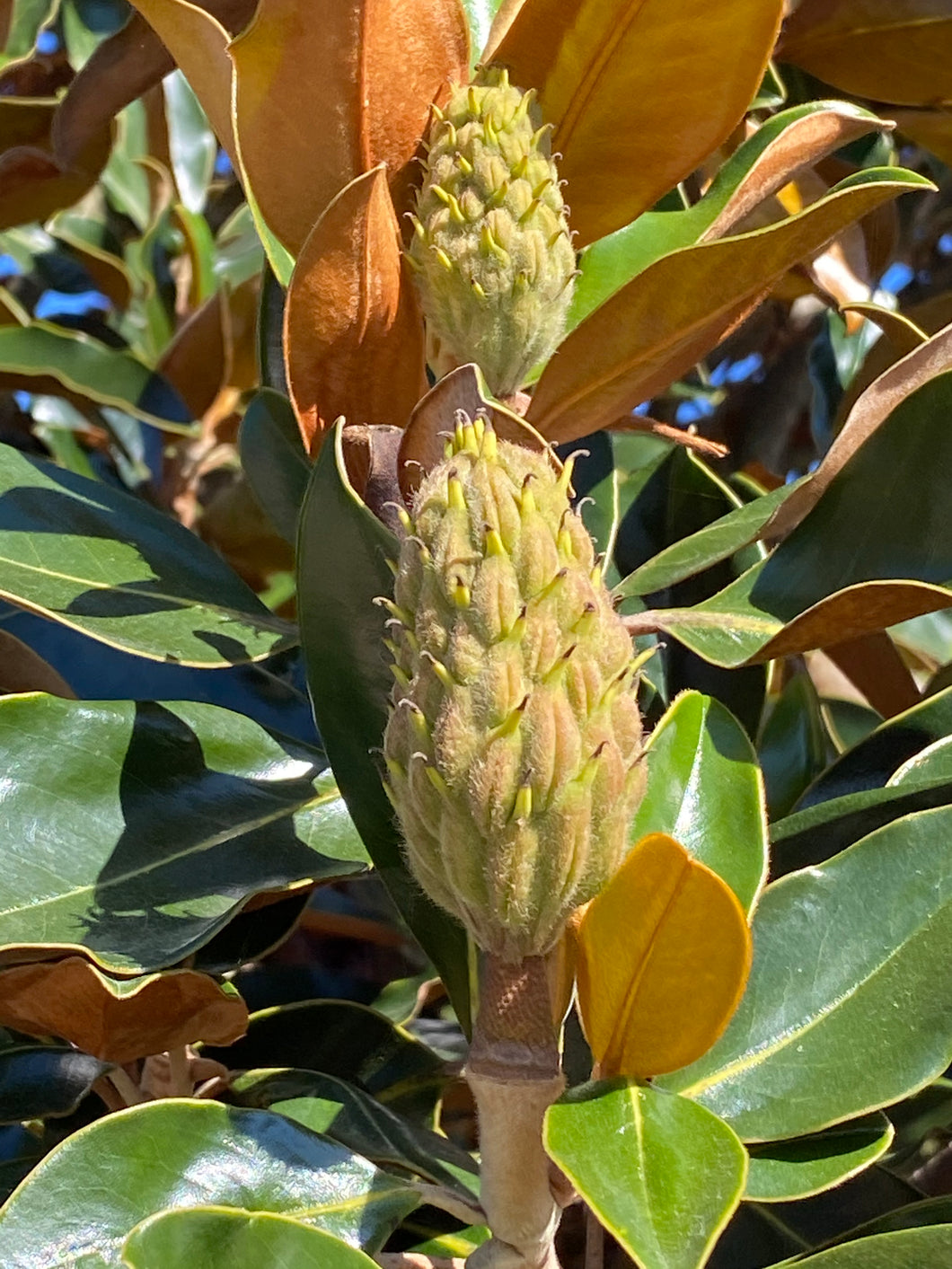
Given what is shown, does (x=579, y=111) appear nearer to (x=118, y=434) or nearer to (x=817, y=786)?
(x=817, y=786)

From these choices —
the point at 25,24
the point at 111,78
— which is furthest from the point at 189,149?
the point at 111,78

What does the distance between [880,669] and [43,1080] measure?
109 centimetres

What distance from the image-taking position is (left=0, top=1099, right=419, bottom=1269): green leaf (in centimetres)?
84

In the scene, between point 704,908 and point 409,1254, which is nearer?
point 704,908

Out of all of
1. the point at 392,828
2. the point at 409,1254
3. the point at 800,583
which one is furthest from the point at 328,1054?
the point at 800,583

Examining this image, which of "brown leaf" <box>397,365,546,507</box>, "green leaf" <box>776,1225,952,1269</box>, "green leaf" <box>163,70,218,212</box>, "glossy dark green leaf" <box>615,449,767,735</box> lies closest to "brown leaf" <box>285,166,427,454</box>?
"brown leaf" <box>397,365,546,507</box>

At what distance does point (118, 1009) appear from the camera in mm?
981

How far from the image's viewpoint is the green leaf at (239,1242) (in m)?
0.77

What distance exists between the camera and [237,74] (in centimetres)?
94

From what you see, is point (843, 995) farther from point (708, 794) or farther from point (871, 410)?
point (871, 410)

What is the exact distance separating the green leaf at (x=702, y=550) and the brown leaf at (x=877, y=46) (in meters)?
0.81

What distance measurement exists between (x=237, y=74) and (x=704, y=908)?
662 mm

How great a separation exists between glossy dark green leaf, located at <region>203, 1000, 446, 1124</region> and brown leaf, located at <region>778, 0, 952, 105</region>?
1.31 meters

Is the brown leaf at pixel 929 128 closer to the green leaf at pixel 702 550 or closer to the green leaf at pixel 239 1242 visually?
the green leaf at pixel 702 550
